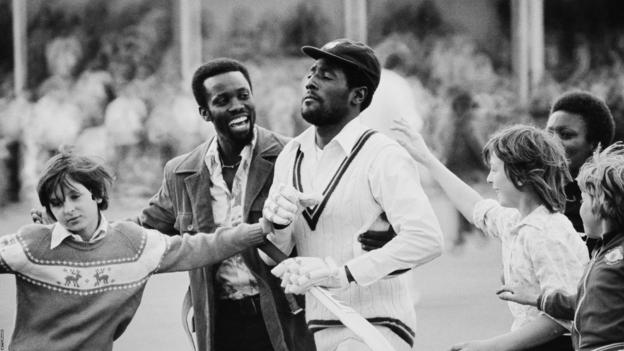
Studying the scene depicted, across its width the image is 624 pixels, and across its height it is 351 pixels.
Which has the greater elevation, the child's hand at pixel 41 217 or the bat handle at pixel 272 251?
the child's hand at pixel 41 217

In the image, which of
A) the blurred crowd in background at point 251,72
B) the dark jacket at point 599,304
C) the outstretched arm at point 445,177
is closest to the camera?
the dark jacket at point 599,304

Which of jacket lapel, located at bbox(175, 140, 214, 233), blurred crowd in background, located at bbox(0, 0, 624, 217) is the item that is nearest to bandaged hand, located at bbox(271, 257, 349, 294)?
jacket lapel, located at bbox(175, 140, 214, 233)

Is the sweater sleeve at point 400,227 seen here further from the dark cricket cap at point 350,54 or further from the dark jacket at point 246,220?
the dark jacket at point 246,220

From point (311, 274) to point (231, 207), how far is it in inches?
33.9

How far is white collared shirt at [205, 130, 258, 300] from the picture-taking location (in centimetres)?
333

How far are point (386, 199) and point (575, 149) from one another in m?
0.90

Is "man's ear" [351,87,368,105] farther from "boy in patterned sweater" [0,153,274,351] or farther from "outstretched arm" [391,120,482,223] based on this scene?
"boy in patterned sweater" [0,153,274,351]

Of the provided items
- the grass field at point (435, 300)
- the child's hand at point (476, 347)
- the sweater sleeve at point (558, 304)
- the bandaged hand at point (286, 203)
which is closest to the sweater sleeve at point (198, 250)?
the bandaged hand at point (286, 203)

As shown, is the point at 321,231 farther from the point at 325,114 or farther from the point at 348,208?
the point at 325,114

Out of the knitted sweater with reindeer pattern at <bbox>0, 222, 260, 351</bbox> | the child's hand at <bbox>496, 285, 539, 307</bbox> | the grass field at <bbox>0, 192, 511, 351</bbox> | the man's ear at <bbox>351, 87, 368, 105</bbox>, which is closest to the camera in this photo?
the child's hand at <bbox>496, 285, 539, 307</bbox>

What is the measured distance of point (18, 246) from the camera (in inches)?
111

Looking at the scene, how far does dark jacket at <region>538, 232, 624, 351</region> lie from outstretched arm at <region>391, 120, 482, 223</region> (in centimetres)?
68

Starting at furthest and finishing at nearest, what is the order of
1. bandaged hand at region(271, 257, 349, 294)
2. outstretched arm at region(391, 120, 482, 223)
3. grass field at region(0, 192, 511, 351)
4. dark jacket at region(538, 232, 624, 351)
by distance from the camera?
grass field at region(0, 192, 511, 351) → outstretched arm at region(391, 120, 482, 223) → bandaged hand at region(271, 257, 349, 294) → dark jacket at region(538, 232, 624, 351)

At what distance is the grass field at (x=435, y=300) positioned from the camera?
6270 millimetres
